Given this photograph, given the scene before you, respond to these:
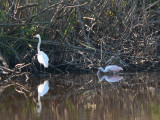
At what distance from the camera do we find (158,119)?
15.6 feet

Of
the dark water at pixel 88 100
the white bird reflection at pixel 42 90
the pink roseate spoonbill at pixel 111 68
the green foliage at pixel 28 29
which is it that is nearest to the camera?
the dark water at pixel 88 100

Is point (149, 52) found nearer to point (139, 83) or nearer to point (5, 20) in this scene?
point (139, 83)

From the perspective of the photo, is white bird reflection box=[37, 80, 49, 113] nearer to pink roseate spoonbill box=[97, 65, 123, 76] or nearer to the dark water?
the dark water

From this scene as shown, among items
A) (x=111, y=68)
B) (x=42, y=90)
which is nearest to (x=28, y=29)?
(x=111, y=68)

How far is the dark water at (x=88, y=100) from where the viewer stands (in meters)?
5.25

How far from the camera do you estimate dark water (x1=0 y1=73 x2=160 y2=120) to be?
5253mm

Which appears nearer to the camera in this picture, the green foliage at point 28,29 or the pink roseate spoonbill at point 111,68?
the pink roseate spoonbill at point 111,68

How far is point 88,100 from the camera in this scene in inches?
251

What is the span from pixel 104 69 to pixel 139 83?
7.97 feet

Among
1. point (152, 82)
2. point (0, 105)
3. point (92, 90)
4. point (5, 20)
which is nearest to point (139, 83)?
point (152, 82)

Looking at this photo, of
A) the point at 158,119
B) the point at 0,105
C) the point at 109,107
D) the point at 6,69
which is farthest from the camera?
the point at 6,69

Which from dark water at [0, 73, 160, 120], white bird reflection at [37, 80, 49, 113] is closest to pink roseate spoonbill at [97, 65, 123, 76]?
dark water at [0, 73, 160, 120]

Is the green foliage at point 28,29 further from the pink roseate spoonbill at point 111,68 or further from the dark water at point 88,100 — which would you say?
the pink roseate spoonbill at point 111,68

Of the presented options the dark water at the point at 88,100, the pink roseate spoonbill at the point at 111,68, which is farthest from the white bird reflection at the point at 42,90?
the pink roseate spoonbill at the point at 111,68
